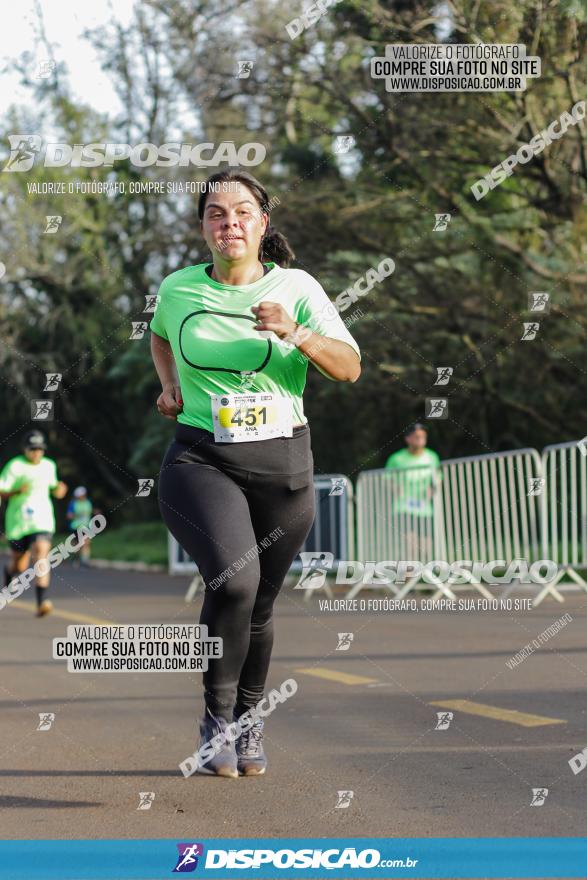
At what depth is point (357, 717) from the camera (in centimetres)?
666

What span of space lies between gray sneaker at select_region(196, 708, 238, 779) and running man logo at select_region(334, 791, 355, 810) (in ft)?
1.28

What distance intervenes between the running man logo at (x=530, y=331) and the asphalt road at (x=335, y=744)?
719 cm

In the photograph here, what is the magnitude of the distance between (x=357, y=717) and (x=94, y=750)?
139cm

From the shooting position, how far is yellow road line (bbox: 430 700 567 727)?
6.24m

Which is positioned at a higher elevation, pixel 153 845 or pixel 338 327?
pixel 338 327

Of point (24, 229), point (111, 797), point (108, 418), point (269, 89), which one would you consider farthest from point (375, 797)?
point (108, 418)

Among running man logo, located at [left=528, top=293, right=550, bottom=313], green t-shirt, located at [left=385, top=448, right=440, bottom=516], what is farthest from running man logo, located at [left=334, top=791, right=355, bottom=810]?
running man logo, located at [left=528, top=293, right=550, bottom=313]

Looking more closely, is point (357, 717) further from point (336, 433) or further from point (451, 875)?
point (336, 433)

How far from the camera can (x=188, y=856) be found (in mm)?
3768

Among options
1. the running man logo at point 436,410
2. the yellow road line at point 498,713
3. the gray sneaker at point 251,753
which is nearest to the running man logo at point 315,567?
the running man logo at point 436,410

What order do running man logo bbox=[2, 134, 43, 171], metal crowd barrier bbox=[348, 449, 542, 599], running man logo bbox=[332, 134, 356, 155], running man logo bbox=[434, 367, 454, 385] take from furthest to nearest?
running man logo bbox=[2, 134, 43, 171]
running man logo bbox=[434, 367, 454, 385]
running man logo bbox=[332, 134, 356, 155]
metal crowd barrier bbox=[348, 449, 542, 599]

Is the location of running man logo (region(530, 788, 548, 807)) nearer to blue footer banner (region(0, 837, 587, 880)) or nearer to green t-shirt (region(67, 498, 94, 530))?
blue footer banner (region(0, 837, 587, 880))

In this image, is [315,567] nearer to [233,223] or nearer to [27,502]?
[27,502]

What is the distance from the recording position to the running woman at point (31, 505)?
13.3m
